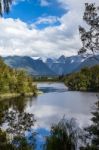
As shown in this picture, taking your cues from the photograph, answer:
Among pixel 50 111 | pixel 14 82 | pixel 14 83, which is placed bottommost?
pixel 50 111

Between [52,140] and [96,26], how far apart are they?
7.74 metres

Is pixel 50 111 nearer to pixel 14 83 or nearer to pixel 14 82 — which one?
pixel 14 82

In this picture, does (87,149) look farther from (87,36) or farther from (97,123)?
(87,36)

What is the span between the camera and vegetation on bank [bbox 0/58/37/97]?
5903 inches

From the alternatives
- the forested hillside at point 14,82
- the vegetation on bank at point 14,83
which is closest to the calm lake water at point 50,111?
the vegetation on bank at point 14,83

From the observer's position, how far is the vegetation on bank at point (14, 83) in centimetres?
14993

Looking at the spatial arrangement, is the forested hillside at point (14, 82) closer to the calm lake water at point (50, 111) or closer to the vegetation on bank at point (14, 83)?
the vegetation on bank at point (14, 83)

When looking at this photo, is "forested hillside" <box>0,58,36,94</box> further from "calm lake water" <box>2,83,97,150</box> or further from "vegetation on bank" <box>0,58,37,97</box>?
"calm lake water" <box>2,83,97,150</box>

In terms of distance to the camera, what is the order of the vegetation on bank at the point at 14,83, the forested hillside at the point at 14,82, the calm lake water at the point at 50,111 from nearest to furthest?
the calm lake water at the point at 50,111, the vegetation on bank at the point at 14,83, the forested hillside at the point at 14,82

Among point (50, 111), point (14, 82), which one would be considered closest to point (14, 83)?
point (14, 82)

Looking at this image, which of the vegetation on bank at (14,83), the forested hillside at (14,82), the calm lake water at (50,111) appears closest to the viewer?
the calm lake water at (50,111)

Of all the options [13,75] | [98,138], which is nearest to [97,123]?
[98,138]

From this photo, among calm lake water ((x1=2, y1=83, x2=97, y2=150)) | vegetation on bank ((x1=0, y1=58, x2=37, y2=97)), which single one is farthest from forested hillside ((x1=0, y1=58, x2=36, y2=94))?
calm lake water ((x1=2, y1=83, x2=97, y2=150))

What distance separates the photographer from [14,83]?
160 metres
